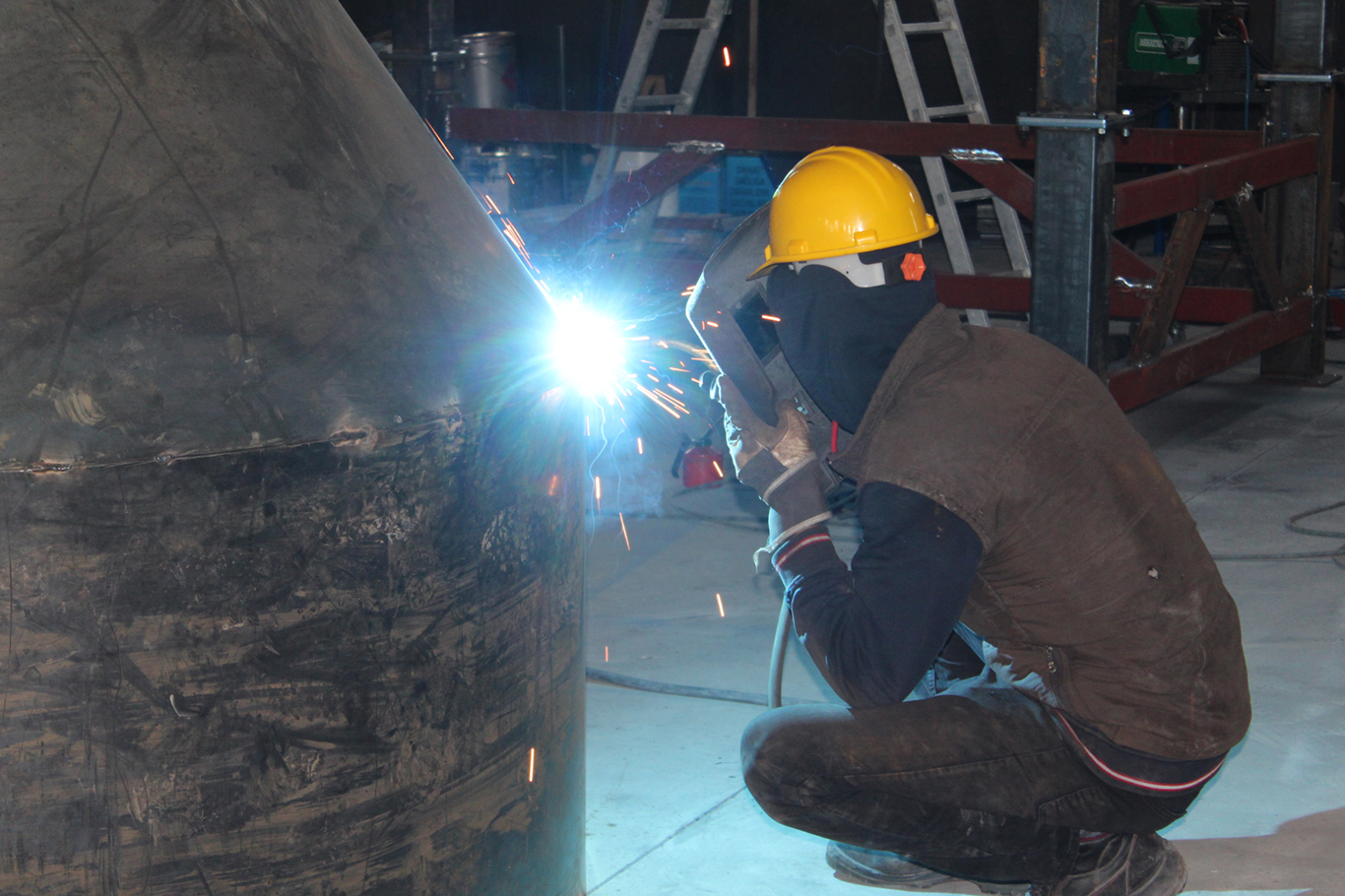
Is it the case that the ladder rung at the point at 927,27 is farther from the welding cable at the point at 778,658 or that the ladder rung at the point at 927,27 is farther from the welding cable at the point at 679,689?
the welding cable at the point at 778,658

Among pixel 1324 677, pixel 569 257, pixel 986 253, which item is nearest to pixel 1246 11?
pixel 986 253

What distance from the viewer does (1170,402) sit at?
6242 mm

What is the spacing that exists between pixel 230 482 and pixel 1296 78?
18.8ft

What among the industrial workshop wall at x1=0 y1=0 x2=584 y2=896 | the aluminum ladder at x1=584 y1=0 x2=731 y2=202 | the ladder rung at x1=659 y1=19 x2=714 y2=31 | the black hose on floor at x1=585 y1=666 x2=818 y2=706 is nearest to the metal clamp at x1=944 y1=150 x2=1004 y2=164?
the aluminum ladder at x1=584 y1=0 x2=731 y2=202

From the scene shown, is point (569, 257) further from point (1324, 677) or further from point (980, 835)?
point (980, 835)

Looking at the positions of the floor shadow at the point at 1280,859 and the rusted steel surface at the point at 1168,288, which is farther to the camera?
the rusted steel surface at the point at 1168,288

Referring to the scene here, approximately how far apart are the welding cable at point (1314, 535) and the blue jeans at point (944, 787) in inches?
84.9

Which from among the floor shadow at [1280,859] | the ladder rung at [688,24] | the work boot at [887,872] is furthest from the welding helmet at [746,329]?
the ladder rung at [688,24]

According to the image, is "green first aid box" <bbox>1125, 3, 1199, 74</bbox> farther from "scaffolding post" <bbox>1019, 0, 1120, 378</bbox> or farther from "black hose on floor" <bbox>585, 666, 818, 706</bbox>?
"black hose on floor" <bbox>585, 666, 818, 706</bbox>

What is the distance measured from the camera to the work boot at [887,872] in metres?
2.35

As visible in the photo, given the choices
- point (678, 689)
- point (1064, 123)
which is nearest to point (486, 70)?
point (1064, 123)

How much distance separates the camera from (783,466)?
2.11 m

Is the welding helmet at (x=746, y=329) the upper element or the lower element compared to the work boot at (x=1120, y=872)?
upper

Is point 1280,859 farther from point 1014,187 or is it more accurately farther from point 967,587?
point 1014,187
